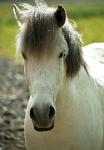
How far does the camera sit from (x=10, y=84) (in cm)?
1173

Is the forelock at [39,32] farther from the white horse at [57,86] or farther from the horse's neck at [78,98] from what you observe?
the horse's neck at [78,98]

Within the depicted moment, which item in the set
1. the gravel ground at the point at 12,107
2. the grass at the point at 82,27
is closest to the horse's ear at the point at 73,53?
the gravel ground at the point at 12,107

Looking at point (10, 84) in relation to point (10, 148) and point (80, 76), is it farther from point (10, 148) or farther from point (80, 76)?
point (80, 76)

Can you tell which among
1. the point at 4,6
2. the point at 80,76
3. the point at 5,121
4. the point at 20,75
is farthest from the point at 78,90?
the point at 4,6

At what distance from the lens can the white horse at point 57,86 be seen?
3576mm

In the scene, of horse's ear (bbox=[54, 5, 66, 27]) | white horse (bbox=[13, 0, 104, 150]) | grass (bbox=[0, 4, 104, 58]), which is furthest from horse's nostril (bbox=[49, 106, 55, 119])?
grass (bbox=[0, 4, 104, 58])

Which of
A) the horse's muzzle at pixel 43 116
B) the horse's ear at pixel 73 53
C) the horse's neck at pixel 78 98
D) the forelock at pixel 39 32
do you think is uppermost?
the forelock at pixel 39 32

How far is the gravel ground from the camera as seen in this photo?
21.1ft

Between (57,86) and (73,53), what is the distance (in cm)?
35

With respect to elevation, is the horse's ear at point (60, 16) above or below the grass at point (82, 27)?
above

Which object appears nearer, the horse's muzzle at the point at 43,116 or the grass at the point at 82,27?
the horse's muzzle at the point at 43,116

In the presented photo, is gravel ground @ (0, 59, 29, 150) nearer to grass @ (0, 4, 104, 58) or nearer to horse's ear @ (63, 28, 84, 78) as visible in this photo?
horse's ear @ (63, 28, 84, 78)

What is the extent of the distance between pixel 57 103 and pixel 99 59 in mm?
1440

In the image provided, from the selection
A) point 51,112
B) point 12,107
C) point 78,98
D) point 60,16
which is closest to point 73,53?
point 60,16
